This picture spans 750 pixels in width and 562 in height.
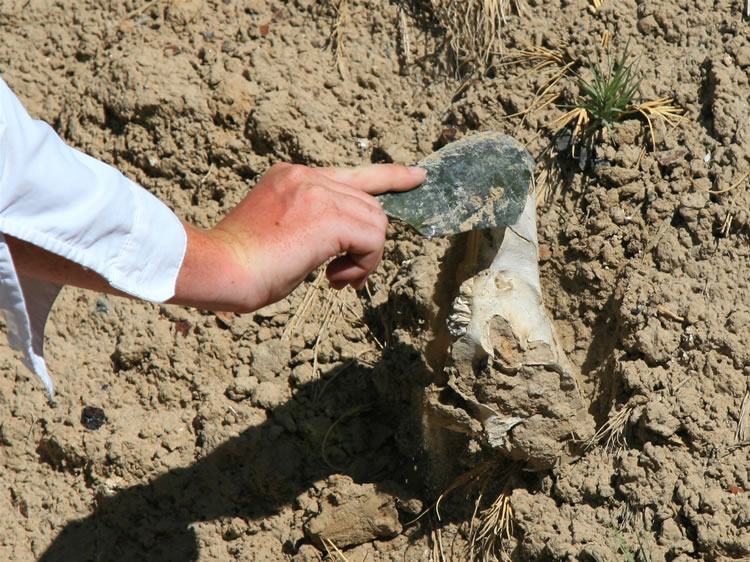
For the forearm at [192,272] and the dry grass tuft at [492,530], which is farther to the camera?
the dry grass tuft at [492,530]

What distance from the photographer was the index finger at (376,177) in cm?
203

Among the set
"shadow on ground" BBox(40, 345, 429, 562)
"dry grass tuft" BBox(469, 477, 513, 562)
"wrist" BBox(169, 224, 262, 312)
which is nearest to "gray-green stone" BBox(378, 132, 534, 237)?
"wrist" BBox(169, 224, 262, 312)

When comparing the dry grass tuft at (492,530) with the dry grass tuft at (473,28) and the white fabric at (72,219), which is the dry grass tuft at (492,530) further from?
the dry grass tuft at (473,28)

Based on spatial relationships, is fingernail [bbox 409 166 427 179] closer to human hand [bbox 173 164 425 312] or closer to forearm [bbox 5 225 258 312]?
human hand [bbox 173 164 425 312]

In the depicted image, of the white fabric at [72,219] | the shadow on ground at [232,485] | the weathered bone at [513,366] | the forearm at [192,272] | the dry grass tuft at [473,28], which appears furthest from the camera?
the dry grass tuft at [473,28]

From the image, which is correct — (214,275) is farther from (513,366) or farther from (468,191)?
(513,366)

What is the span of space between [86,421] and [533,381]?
5.37ft

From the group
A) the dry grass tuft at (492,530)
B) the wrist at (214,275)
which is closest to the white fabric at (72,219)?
the wrist at (214,275)

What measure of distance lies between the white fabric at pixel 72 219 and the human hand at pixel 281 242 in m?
0.10

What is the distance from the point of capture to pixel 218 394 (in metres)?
2.81

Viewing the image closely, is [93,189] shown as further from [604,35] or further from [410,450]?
[604,35]

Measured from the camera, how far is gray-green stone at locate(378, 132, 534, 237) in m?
2.10

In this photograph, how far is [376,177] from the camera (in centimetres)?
207

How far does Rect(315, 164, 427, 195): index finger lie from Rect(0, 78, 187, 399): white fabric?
556 millimetres
